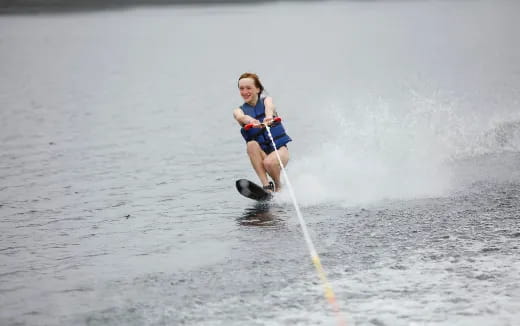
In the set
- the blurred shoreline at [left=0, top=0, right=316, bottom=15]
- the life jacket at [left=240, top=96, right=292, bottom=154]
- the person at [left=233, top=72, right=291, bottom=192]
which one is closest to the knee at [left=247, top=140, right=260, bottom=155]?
the person at [left=233, top=72, right=291, bottom=192]

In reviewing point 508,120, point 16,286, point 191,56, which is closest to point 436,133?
point 508,120

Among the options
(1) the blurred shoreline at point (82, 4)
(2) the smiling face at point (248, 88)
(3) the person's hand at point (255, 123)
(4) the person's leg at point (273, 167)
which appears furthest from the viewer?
(1) the blurred shoreline at point (82, 4)

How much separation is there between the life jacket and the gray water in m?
0.55

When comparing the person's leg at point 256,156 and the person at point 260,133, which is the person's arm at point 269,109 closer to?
the person at point 260,133

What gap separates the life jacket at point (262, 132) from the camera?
1003 centimetres

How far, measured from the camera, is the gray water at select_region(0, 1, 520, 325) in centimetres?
629

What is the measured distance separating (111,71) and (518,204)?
23.0 m

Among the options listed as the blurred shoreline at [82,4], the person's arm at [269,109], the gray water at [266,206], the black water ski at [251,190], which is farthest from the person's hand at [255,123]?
the blurred shoreline at [82,4]

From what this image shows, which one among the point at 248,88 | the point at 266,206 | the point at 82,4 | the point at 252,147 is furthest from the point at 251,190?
the point at 82,4

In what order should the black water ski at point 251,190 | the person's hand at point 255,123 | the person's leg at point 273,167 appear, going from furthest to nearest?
the person's leg at point 273,167 → the person's hand at point 255,123 → the black water ski at point 251,190

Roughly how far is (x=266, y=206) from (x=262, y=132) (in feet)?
3.07

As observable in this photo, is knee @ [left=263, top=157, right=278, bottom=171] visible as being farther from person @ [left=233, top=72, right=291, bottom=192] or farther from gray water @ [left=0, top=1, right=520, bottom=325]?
gray water @ [left=0, top=1, right=520, bottom=325]

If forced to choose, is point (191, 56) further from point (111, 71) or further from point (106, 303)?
point (106, 303)

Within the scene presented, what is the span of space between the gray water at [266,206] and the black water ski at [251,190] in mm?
153
